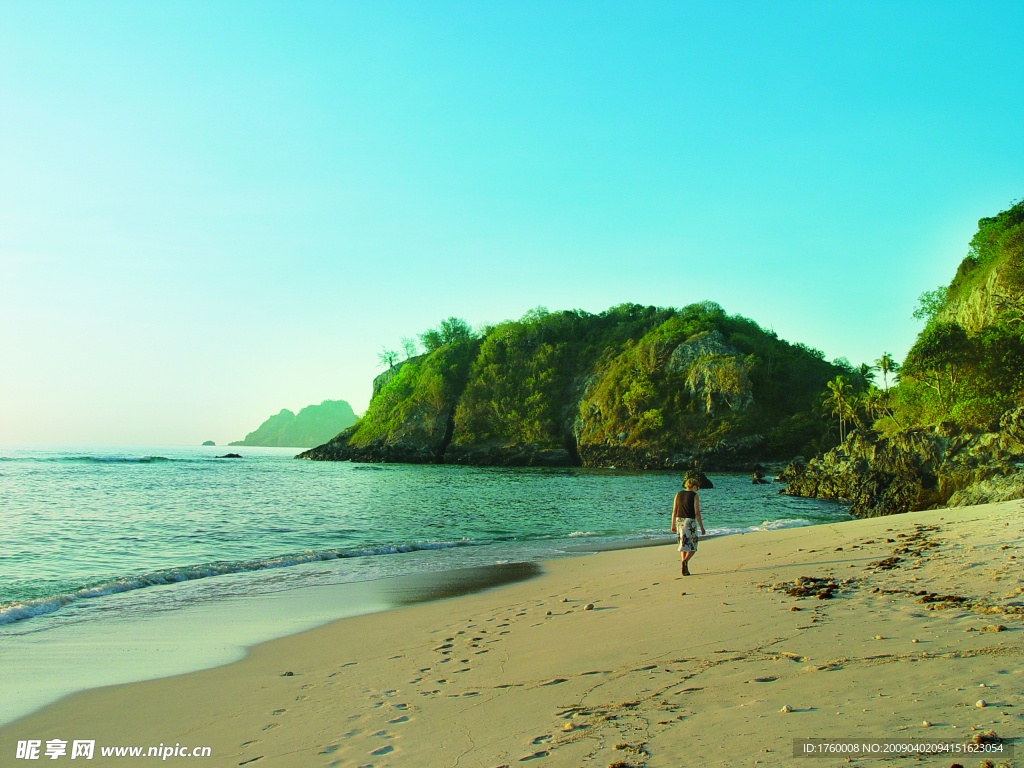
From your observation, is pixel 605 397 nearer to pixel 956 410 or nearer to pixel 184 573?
pixel 956 410

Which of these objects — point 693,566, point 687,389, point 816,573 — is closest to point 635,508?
point 693,566

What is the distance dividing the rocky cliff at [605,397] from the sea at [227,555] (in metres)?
52.4

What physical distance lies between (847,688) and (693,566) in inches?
311

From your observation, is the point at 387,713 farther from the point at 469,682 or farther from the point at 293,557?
the point at 293,557

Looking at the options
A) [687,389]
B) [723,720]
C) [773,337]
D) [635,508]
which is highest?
[773,337]

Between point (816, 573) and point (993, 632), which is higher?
point (993, 632)

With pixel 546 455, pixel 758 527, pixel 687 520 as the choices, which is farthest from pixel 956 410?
pixel 546 455

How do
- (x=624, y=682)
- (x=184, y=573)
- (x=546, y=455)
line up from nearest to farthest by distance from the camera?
(x=624, y=682) → (x=184, y=573) → (x=546, y=455)

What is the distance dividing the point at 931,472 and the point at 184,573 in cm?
3267

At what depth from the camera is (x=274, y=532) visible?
19.6m

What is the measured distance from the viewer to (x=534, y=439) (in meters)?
100

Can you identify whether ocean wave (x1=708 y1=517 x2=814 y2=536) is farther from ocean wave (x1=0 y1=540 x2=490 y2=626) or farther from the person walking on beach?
the person walking on beach

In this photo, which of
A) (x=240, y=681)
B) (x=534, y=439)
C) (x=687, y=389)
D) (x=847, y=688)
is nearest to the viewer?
(x=847, y=688)

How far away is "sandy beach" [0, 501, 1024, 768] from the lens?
3.58 m
